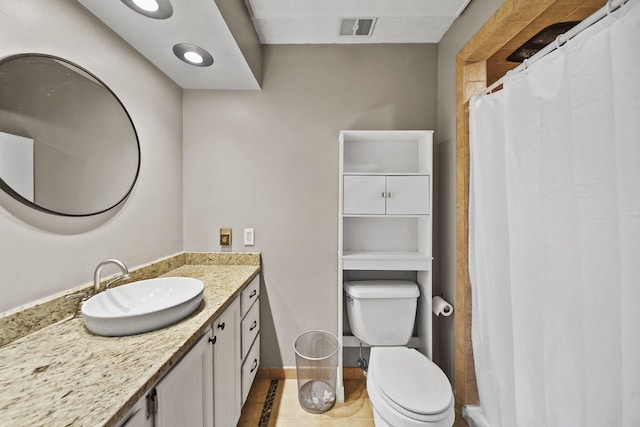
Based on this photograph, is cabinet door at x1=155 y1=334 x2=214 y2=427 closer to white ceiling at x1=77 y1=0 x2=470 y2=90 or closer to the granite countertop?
the granite countertop

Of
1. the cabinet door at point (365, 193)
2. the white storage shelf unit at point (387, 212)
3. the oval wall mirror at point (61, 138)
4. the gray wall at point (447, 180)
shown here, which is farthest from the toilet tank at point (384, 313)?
the oval wall mirror at point (61, 138)

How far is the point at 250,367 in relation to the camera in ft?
5.32

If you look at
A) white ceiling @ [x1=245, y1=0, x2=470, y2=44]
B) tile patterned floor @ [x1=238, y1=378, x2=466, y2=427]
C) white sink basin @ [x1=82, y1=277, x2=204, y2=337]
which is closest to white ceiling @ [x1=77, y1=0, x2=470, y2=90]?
white ceiling @ [x1=245, y1=0, x2=470, y2=44]

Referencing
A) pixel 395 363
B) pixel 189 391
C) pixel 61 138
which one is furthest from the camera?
pixel 395 363

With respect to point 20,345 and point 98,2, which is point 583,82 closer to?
point 98,2

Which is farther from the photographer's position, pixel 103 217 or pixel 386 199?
pixel 386 199

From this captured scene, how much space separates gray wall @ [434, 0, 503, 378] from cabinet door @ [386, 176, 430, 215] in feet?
0.62

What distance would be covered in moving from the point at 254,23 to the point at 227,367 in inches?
79.5

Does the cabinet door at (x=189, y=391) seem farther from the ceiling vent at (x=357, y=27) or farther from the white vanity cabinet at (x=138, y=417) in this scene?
the ceiling vent at (x=357, y=27)

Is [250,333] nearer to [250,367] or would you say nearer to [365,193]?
[250,367]

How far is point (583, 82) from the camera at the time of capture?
814 mm

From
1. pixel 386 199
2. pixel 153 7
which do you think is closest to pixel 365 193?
pixel 386 199

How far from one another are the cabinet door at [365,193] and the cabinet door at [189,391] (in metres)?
1.07

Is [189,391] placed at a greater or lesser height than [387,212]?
lesser
